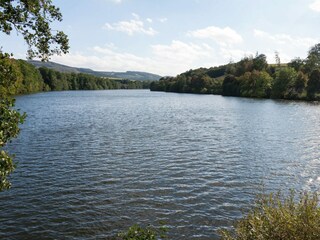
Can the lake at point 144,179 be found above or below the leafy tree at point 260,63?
below

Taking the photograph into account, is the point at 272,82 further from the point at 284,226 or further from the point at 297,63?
the point at 284,226

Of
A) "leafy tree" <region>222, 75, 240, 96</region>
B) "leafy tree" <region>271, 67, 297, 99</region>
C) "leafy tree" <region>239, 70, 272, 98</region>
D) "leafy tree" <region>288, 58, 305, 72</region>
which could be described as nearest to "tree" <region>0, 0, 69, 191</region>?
"leafy tree" <region>271, 67, 297, 99</region>

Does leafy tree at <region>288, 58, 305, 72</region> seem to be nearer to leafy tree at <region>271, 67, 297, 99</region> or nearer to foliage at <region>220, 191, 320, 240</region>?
leafy tree at <region>271, 67, 297, 99</region>

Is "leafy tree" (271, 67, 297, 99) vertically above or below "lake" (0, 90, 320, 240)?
above

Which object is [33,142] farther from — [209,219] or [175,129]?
[209,219]

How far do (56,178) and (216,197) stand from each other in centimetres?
1184

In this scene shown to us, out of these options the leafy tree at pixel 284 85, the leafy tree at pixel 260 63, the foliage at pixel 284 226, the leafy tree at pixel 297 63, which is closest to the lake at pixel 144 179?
the foliage at pixel 284 226

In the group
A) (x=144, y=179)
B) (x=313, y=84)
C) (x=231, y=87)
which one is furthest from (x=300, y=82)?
(x=144, y=179)

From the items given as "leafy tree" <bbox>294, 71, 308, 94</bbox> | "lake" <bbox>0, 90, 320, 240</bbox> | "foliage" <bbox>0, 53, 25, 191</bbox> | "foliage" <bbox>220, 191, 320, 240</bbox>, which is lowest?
"lake" <bbox>0, 90, 320, 240</bbox>

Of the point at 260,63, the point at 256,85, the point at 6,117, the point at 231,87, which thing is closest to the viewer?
the point at 6,117

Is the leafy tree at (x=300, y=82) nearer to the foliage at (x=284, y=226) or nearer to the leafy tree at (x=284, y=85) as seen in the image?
the leafy tree at (x=284, y=85)

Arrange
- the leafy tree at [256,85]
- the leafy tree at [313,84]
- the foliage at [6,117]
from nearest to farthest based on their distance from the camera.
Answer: the foliage at [6,117] < the leafy tree at [313,84] < the leafy tree at [256,85]

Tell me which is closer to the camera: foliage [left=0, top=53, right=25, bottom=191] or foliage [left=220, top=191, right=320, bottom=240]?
foliage [left=220, top=191, right=320, bottom=240]

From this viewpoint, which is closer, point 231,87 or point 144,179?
point 144,179
